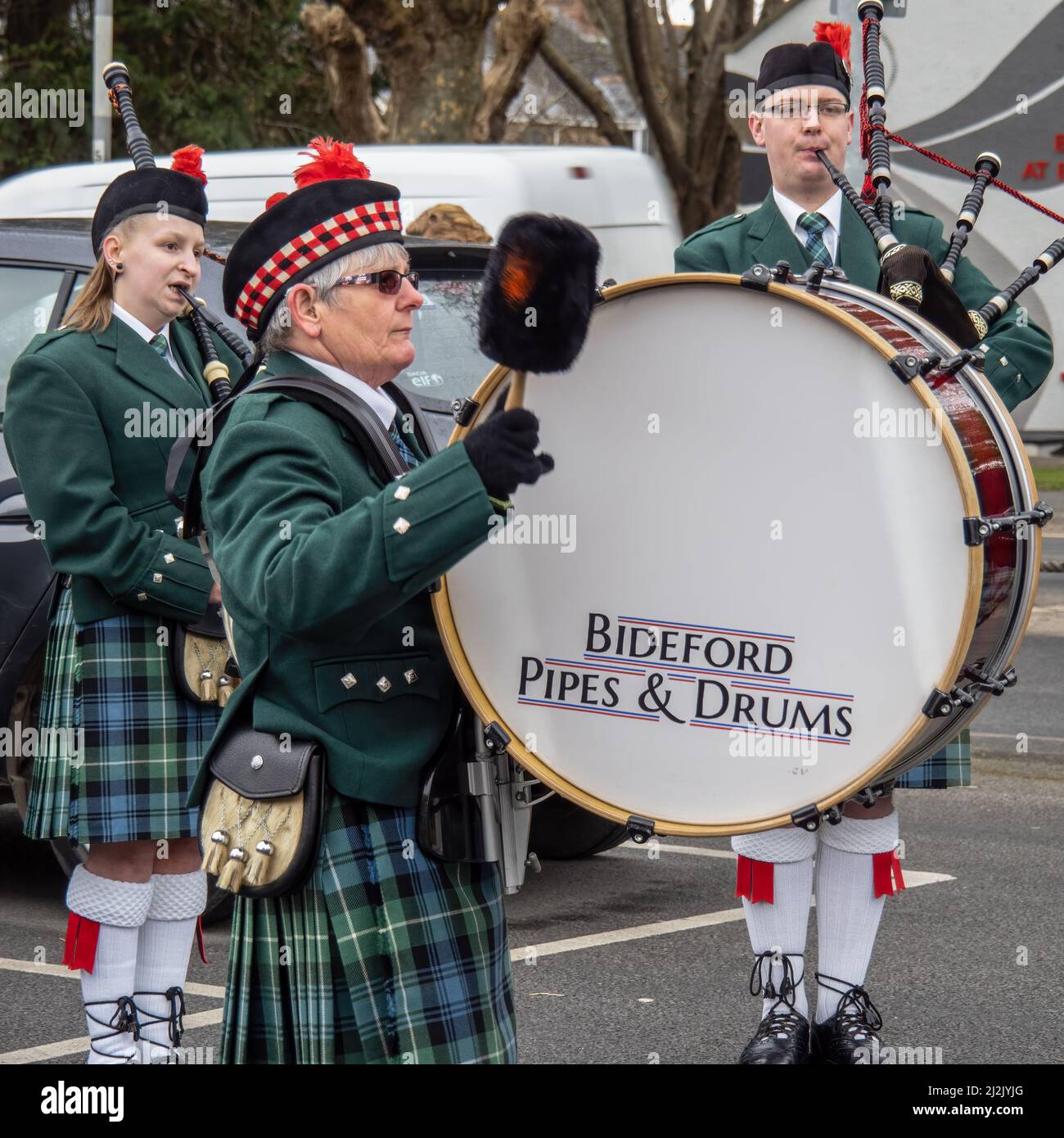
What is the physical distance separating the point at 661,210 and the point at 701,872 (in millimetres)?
4730

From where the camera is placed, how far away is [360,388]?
2.72m

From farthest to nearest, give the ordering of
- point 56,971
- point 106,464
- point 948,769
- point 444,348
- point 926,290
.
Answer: point 444,348 → point 56,971 → point 948,769 → point 106,464 → point 926,290

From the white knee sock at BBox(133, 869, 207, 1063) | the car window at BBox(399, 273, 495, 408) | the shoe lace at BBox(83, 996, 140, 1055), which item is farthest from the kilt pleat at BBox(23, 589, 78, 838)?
the car window at BBox(399, 273, 495, 408)

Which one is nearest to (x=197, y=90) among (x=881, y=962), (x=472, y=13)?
(x=472, y=13)

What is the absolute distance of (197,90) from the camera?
78.6 feet

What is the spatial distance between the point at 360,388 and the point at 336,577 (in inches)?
16.8

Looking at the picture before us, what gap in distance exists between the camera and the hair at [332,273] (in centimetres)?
269

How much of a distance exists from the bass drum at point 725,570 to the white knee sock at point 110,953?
1.46m

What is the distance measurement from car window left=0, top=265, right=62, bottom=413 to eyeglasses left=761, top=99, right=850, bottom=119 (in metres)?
2.36

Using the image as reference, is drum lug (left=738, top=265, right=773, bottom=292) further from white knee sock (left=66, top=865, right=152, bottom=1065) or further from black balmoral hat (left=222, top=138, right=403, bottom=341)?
white knee sock (left=66, top=865, right=152, bottom=1065)

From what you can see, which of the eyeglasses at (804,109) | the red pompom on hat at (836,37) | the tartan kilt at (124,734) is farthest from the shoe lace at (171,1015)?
the red pompom on hat at (836,37)

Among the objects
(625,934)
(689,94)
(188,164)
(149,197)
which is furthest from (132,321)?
(689,94)

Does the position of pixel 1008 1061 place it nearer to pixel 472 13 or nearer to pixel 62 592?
pixel 62 592

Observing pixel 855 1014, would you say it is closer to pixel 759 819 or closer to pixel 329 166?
pixel 759 819
